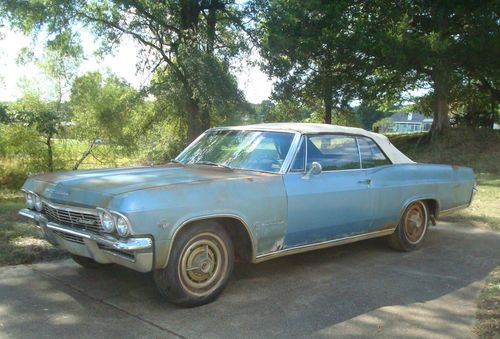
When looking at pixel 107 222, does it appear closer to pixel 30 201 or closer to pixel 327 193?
pixel 30 201

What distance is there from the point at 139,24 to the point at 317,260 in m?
17.7

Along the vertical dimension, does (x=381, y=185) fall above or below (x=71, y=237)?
above

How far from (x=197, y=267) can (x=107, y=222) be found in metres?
0.84

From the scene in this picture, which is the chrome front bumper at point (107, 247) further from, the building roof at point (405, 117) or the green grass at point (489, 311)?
the building roof at point (405, 117)

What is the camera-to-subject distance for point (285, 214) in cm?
483

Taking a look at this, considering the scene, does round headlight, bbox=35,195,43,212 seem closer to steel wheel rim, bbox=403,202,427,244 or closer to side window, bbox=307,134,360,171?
side window, bbox=307,134,360,171

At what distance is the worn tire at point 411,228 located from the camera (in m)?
6.29

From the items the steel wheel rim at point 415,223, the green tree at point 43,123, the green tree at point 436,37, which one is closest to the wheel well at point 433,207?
the steel wheel rim at point 415,223

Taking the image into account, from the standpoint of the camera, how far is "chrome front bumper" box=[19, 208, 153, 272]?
3.89m

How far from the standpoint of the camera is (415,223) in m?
6.47

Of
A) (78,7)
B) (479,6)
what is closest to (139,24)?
(78,7)

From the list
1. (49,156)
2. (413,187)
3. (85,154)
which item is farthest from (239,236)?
(85,154)

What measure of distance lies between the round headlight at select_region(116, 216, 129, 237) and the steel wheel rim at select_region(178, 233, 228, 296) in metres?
0.53

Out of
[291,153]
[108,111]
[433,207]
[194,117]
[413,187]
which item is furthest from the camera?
[108,111]
